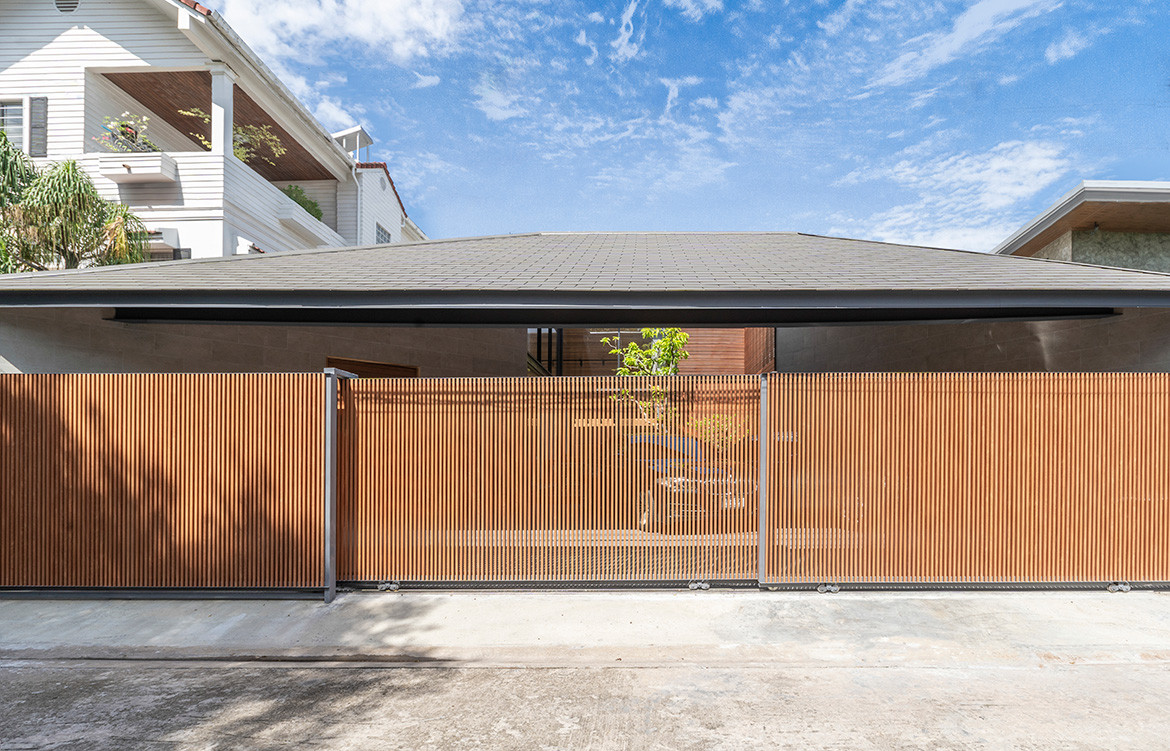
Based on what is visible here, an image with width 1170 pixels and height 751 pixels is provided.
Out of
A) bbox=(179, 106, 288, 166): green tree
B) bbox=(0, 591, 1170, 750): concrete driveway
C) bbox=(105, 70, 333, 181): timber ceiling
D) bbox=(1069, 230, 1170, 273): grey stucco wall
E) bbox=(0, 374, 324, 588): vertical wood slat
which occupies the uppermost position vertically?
bbox=(105, 70, 333, 181): timber ceiling

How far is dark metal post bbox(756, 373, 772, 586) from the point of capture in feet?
19.0

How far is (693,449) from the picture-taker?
5805 mm

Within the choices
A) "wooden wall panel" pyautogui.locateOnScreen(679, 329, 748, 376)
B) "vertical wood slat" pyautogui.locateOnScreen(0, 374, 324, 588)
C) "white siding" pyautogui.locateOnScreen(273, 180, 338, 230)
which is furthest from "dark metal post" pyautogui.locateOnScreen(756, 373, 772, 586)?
"white siding" pyautogui.locateOnScreen(273, 180, 338, 230)

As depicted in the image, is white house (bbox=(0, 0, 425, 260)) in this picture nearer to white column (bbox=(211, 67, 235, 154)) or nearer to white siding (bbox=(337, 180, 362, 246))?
white column (bbox=(211, 67, 235, 154))

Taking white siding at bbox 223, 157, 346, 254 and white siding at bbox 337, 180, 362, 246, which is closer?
white siding at bbox 223, 157, 346, 254

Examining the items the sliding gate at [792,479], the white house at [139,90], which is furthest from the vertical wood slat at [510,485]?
the white house at [139,90]

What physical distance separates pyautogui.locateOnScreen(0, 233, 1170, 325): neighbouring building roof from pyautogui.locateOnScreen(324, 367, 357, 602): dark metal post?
0.95 m

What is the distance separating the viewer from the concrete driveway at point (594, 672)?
11.7ft

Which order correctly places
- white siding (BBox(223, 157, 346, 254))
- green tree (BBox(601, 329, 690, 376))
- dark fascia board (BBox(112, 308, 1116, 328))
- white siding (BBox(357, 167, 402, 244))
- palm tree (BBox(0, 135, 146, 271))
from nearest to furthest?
dark fascia board (BBox(112, 308, 1116, 328))
palm tree (BBox(0, 135, 146, 271))
green tree (BBox(601, 329, 690, 376))
white siding (BBox(223, 157, 346, 254))
white siding (BBox(357, 167, 402, 244))

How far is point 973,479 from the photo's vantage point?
584cm

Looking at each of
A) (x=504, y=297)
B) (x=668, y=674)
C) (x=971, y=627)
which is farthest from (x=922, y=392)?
(x=504, y=297)

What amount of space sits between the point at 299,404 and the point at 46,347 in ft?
10.6

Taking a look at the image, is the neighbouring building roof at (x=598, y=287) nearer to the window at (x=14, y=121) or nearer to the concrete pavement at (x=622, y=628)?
the concrete pavement at (x=622, y=628)

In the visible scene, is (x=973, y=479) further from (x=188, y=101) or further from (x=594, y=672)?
(x=188, y=101)
